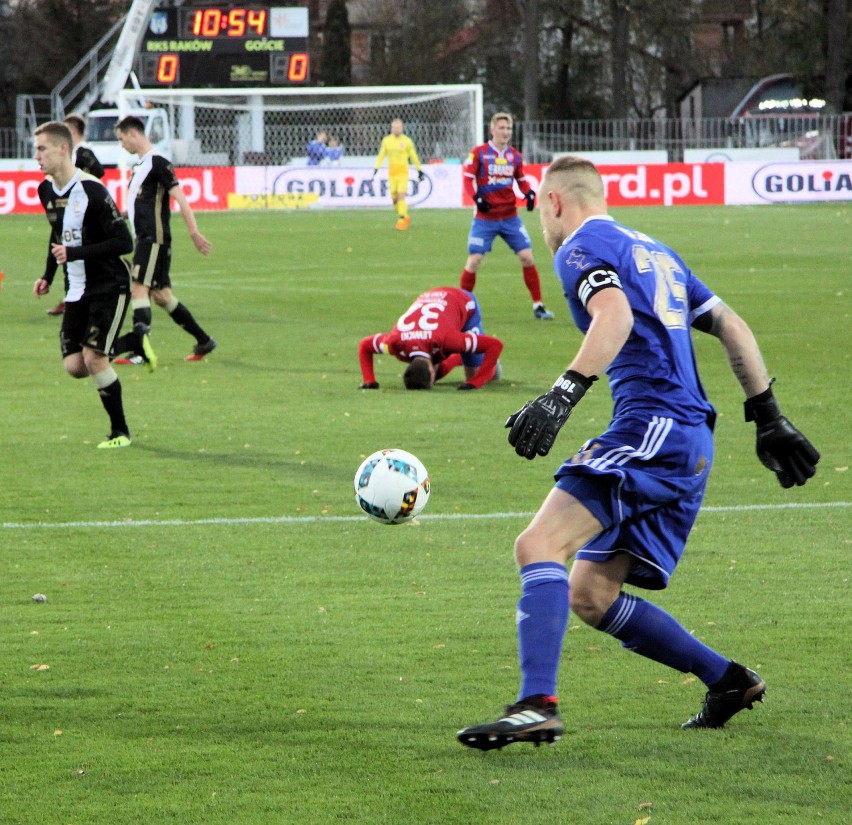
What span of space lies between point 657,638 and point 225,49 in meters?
41.5

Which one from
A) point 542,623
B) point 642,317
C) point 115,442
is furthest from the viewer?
point 115,442

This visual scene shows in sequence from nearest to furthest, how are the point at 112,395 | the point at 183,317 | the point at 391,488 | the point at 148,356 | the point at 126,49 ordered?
the point at 391,488 < the point at 112,395 < the point at 148,356 < the point at 183,317 < the point at 126,49

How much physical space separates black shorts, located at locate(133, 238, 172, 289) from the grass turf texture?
2.70 feet

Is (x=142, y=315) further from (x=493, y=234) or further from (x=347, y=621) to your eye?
(x=347, y=621)

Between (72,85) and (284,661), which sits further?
(72,85)

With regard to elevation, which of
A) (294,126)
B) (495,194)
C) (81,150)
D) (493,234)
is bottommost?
(493,234)

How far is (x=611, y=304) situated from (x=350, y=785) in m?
1.51

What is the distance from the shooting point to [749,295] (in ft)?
59.7

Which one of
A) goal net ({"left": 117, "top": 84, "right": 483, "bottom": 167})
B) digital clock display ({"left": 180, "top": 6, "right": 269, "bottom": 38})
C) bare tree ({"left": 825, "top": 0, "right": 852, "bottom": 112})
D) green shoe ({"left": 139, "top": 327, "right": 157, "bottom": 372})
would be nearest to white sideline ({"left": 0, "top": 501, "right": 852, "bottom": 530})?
green shoe ({"left": 139, "top": 327, "right": 157, "bottom": 372})

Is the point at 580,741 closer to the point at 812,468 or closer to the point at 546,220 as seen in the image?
the point at 812,468

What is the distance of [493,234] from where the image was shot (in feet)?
52.0

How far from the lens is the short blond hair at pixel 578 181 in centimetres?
443

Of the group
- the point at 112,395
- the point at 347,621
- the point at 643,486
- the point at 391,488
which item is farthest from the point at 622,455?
the point at 112,395

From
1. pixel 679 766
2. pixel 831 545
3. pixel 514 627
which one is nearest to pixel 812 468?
pixel 679 766
